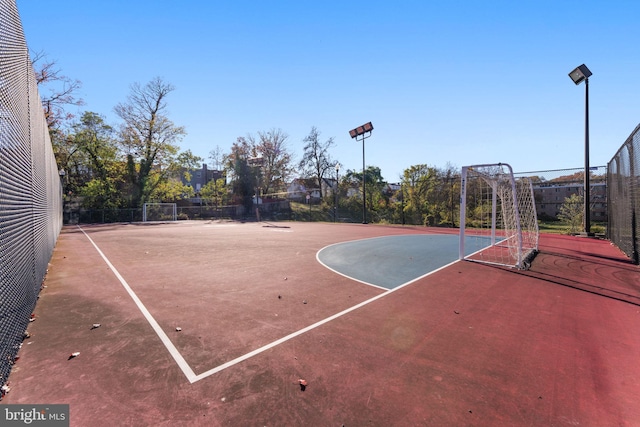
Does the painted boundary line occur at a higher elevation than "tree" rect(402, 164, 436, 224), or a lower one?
lower

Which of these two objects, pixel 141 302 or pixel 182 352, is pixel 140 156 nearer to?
pixel 141 302

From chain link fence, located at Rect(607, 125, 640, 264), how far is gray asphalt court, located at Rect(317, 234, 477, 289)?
515 cm

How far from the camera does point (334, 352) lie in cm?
362

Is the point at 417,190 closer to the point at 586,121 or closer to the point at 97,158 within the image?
the point at 586,121

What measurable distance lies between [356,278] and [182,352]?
14.7 ft

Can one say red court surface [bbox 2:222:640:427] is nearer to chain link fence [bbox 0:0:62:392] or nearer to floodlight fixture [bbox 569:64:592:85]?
chain link fence [bbox 0:0:62:392]

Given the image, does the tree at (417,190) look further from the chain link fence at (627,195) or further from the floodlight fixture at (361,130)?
the chain link fence at (627,195)

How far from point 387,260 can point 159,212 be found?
33.7m

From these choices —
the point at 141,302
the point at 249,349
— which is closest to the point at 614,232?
the point at 249,349

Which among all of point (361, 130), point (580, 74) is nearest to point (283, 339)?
point (580, 74)

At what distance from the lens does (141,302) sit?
5453 mm

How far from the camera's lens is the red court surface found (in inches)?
103

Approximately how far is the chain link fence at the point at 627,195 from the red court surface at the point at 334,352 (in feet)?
11.4

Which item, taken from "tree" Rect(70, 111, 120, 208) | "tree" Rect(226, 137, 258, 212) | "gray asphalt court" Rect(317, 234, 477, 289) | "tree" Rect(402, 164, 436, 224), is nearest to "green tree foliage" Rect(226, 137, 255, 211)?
"tree" Rect(226, 137, 258, 212)
